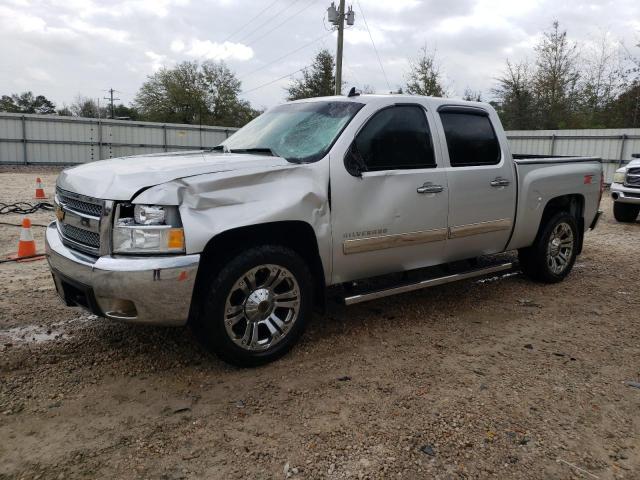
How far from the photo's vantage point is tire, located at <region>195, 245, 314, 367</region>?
3.24m

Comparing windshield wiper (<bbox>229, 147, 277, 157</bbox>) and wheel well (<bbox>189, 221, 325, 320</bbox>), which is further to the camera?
windshield wiper (<bbox>229, 147, 277, 157</bbox>)

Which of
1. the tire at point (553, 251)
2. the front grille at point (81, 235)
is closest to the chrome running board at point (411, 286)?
the tire at point (553, 251)

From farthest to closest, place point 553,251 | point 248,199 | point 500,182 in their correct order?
point 553,251 < point 500,182 < point 248,199

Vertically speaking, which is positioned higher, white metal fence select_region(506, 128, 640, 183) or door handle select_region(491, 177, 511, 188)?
white metal fence select_region(506, 128, 640, 183)

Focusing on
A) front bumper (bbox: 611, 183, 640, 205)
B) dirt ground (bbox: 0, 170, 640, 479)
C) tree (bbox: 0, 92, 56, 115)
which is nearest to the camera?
dirt ground (bbox: 0, 170, 640, 479)

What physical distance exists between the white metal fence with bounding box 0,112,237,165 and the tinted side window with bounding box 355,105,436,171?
2221 centimetres

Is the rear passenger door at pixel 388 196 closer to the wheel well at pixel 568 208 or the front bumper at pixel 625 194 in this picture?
the wheel well at pixel 568 208

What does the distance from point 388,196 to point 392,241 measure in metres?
0.36

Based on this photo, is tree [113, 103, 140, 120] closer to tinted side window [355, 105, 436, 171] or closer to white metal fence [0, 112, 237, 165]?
white metal fence [0, 112, 237, 165]

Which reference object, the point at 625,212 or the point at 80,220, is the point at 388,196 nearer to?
the point at 80,220

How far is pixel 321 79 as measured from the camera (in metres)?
32.4

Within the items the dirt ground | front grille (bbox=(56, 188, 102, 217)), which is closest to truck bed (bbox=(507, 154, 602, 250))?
the dirt ground

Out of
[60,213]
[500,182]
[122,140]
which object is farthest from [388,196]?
[122,140]

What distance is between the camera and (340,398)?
3.17 metres
